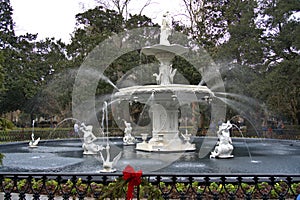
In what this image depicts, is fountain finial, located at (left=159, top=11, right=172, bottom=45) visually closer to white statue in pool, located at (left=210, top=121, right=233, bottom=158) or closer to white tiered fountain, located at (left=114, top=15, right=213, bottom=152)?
white tiered fountain, located at (left=114, top=15, right=213, bottom=152)

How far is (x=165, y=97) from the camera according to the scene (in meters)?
14.2

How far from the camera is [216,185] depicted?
19.4ft

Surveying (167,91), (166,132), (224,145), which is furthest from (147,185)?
(166,132)

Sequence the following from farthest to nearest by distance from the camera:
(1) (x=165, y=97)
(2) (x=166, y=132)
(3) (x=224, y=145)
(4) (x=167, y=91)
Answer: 1. (2) (x=166, y=132)
2. (1) (x=165, y=97)
3. (4) (x=167, y=91)
4. (3) (x=224, y=145)

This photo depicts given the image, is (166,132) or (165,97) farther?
(166,132)

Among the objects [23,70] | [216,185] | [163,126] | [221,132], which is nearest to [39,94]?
[23,70]

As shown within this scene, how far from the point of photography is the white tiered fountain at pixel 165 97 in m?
14.0

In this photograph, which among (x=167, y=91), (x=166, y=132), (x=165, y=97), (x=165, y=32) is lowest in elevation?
(x=166, y=132)

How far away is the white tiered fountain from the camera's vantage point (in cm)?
1395

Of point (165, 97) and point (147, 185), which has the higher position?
point (165, 97)

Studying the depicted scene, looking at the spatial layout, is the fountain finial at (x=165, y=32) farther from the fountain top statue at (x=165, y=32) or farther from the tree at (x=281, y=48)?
the tree at (x=281, y=48)

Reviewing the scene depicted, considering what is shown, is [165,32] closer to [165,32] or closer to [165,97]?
[165,32]

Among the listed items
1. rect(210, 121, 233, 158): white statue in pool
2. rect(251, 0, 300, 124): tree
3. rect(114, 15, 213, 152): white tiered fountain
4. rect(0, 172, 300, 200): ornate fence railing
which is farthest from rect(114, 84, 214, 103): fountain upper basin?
rect(251, 0, 300, 124): tree

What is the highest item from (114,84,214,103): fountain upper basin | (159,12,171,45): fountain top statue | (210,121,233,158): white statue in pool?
(159,12,171,45): fountain top statue
